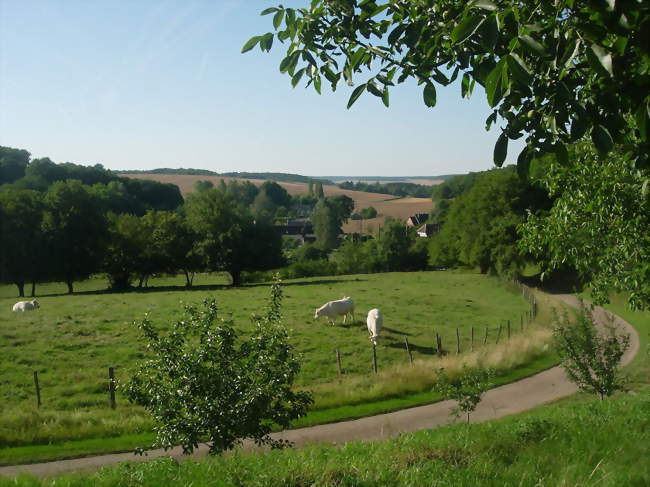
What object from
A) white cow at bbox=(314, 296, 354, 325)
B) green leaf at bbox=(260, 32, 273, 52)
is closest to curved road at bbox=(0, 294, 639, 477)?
green leaf at bbox=(260, 32, 273, 52)

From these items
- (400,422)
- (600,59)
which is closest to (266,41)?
(600,59)

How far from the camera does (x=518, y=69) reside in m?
2.62

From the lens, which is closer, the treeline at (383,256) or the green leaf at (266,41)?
the green leaf at (266,41)

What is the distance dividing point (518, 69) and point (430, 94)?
202 centimetres

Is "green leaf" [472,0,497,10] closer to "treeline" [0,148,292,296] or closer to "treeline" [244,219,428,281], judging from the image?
"treeline" [0,148,292,296]

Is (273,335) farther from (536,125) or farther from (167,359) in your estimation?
(536,125)

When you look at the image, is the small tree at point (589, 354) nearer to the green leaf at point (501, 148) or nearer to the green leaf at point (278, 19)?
the green leaf at point (278, 19)

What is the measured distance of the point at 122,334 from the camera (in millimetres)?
31078

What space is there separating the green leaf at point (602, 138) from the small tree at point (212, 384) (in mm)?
7393

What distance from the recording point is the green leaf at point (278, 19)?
4.62 metres

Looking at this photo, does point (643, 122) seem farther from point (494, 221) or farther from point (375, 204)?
point (375, 204)

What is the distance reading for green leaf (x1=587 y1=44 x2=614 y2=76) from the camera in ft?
8.95

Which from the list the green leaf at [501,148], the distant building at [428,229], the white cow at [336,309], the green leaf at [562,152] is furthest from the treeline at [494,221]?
the green leaf at [501,148]

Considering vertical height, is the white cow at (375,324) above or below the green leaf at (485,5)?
below
